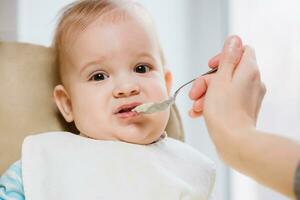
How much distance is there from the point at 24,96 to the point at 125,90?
10.6 inches

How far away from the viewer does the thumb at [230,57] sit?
0.72m

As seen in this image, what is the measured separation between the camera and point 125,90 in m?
0.96

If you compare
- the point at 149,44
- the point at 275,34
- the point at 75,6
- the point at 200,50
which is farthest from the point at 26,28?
the point at 275,34

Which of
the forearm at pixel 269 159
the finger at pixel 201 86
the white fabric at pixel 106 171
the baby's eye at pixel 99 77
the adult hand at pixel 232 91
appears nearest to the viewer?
the forearm at pixel 269 159

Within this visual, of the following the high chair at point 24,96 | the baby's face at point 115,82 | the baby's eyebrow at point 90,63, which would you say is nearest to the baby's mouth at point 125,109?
the baby's face at point 115,82

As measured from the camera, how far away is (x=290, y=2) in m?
1.61

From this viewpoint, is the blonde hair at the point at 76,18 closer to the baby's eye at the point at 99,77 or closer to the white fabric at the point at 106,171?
the baby's eye at the point at 99,77

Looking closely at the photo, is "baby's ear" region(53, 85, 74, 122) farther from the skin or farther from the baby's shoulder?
the skin

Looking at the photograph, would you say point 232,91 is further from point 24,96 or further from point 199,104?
point 24,96

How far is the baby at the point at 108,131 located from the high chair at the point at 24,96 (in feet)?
0.13

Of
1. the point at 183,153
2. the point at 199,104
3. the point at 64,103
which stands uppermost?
the point at 199,104

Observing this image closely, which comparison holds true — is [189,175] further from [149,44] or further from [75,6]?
[75,6]

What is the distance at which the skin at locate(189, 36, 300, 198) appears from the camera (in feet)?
1.86

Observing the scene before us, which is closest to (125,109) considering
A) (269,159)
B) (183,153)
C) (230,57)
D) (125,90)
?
(125,90)
